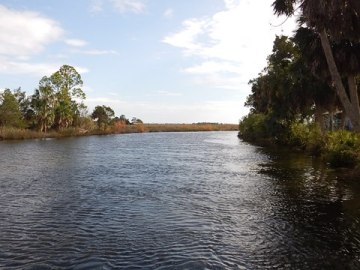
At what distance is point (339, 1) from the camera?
15.9m

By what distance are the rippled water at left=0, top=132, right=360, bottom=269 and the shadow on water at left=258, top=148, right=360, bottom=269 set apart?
3cm

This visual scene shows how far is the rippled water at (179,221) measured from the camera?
335 inches

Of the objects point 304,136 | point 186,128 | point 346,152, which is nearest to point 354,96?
point 346,152

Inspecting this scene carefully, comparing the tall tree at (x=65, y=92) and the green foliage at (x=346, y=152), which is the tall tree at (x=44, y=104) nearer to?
the tall tree at (x=65, y=92)

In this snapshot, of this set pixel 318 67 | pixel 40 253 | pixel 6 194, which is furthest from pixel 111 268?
pixel 318 67

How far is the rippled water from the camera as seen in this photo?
850cm

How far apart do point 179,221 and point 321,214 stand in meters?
4.67

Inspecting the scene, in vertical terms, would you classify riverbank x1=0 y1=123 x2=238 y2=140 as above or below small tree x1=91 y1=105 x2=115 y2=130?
below

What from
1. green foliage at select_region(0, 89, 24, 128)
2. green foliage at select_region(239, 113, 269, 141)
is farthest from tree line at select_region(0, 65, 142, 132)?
green foliage at select_region(239, 113, 269, 141)

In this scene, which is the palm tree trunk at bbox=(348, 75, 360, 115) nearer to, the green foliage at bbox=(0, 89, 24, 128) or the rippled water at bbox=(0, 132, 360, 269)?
the rippled water at bbox=(0, 132, 360, 269)

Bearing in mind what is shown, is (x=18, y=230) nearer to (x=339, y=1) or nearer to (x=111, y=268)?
(x=111, y=268)

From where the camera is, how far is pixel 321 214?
41.1 ft

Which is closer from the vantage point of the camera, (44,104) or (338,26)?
(338,26)

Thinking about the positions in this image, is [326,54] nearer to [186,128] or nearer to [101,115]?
[101,115]
